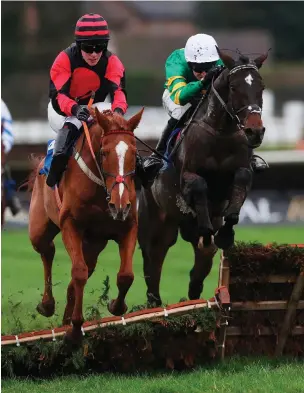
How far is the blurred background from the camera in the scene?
83.8 ft

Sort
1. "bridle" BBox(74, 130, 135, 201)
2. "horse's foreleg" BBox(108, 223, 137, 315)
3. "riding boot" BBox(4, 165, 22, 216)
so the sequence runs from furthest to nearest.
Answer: "riding boot" BBox(4, 165, 22, 216) < "horse's foreleg" BBox(108, 223, 137, 315) < "bridle" BBox(74, 130, 135, 201)

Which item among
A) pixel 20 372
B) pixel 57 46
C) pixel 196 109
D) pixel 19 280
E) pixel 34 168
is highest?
pixel 196 109

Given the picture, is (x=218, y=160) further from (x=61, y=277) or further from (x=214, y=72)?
(x=61, y=277)

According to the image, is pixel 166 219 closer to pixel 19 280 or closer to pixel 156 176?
pixel 156 176

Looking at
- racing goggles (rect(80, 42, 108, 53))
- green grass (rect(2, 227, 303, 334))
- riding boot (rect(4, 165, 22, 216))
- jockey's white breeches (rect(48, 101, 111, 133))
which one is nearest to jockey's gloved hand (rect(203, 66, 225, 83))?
jockey's white breeches (rect(48, 101, 111, 133))

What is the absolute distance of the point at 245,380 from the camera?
271 inches

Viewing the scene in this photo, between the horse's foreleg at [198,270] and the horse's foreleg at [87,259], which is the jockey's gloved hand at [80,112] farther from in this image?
the horse's foreleg at [198,270]

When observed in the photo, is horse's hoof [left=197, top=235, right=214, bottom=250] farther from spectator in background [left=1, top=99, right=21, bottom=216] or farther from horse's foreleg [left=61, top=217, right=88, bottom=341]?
spectator in background [left=1, top=99, right=21, bottom=216]

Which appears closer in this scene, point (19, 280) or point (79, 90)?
point (79, 90)

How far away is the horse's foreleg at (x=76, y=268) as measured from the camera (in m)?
7.37

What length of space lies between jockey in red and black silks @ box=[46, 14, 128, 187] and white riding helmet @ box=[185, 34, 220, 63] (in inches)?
26.4

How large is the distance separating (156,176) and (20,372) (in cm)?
208

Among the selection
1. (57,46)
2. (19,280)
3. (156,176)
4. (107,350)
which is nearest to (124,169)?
(107,350)

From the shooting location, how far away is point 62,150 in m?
7.88
